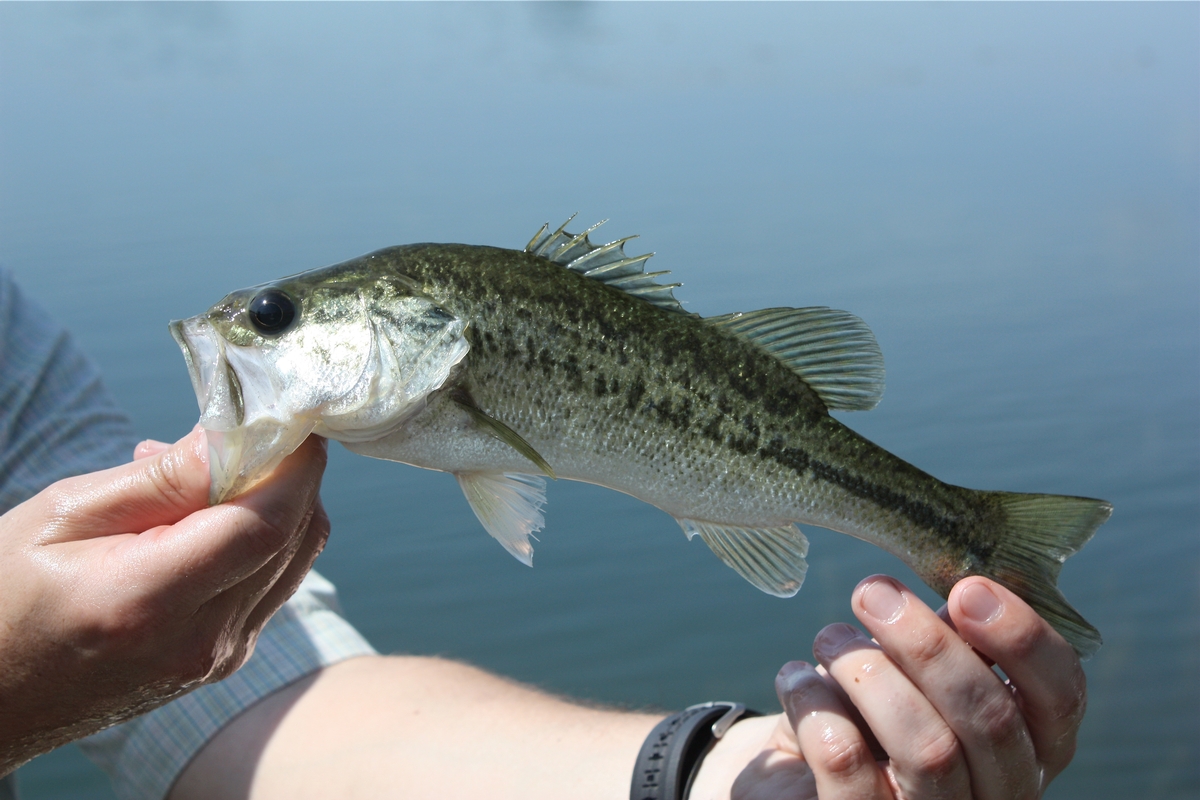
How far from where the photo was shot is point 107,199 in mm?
12086

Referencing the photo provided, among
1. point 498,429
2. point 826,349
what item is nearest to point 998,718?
point 826,349

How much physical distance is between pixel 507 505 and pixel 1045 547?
1113 mm

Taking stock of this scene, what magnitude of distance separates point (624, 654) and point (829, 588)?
136cm

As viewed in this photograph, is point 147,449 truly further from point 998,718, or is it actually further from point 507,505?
point 998,718

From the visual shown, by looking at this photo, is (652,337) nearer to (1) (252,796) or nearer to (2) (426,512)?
(1) (252,796)

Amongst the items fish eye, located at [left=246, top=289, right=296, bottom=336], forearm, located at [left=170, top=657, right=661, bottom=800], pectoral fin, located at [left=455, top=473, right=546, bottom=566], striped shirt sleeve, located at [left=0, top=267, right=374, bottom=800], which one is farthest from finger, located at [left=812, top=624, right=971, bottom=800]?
striped shirt sleeve, located at [left=0, top=267, right=374, bottom=800]

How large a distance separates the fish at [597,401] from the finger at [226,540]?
1.8 inches

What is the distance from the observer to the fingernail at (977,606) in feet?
6.31

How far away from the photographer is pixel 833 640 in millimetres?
2105

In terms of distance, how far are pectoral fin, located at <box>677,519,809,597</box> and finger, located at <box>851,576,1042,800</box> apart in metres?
0.15

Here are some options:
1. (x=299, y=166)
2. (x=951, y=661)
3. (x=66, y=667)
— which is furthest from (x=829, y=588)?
(x=299, y=166)

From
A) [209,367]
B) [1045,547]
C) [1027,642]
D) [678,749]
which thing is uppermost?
[209,367]

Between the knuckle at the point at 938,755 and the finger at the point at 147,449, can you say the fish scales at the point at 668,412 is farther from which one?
the finger at the point at 147,449

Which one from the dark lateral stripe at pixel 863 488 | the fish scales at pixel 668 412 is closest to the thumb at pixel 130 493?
the fish scales at pixel 668 412
